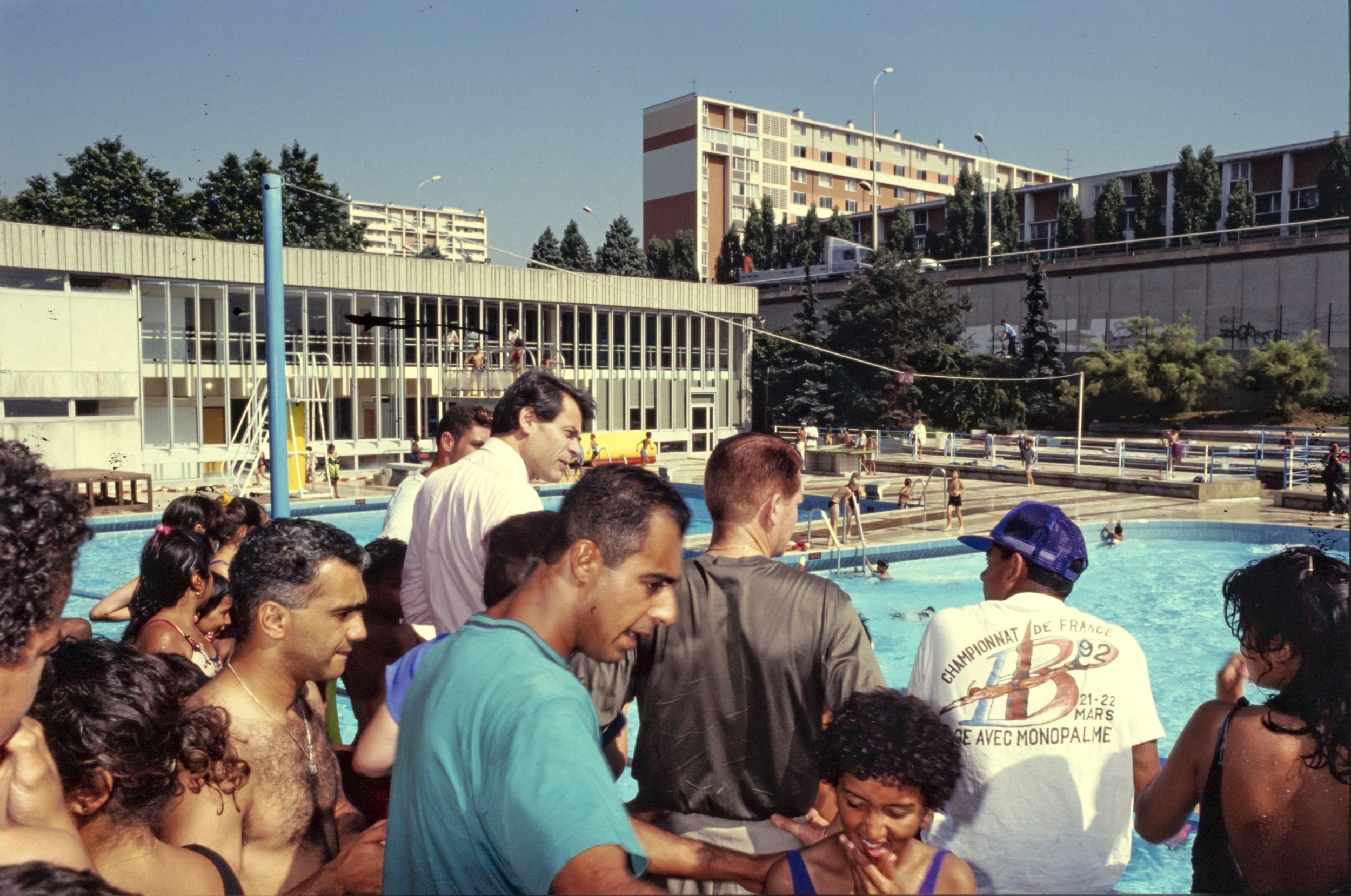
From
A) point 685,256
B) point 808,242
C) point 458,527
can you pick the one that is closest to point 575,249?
point 685,256

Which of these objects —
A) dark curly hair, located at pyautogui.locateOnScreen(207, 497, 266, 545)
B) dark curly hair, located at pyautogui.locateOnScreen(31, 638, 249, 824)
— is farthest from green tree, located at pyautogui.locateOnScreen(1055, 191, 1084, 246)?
dark curly hair, located at pyautogui.locateOnScreen(31, 638, 249, 824)

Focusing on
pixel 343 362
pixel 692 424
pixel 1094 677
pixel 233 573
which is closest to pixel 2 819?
pixel 233 573

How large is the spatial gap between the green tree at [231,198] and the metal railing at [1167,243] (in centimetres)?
3140

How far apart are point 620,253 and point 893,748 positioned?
59.5 m

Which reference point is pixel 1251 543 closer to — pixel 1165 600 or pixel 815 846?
pixel 1165 600

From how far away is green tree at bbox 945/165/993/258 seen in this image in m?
51.2

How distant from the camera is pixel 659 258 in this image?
6266cm

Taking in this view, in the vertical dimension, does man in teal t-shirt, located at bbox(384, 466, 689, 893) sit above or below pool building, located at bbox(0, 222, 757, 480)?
below

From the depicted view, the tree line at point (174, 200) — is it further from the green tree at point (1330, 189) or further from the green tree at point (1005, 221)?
the green tree at point (1330, 189)

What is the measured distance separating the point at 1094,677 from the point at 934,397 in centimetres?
3642

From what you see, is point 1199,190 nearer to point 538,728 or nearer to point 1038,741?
point 1038,741

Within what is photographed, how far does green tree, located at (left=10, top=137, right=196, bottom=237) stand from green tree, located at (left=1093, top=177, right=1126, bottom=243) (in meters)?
40.5

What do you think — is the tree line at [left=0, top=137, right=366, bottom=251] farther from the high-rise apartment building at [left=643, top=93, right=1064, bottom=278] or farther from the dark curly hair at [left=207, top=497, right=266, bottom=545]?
the dark curly hair at [left=207, top=497, right=266, bottom=545]

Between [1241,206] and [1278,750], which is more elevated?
[1241,206]
